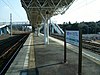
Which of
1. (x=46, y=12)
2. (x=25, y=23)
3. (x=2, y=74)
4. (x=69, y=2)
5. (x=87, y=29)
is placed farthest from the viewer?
(x=25, y=23)

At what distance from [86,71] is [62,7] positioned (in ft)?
72.2

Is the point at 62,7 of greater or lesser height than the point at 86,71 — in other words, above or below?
above

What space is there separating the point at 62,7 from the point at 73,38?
21497mm

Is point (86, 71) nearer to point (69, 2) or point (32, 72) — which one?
point (32, 72)

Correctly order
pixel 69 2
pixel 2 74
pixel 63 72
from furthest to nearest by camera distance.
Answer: pixel 69 2 < pixel 2 74 < pixel 63 72

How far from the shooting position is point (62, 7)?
1214 inches

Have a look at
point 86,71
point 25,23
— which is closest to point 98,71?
point 86,71

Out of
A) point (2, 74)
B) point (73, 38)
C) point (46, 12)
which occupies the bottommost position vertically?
point (2, 74)

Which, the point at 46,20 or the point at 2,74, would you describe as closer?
the point at 2,74

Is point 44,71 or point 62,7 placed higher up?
point 62,7

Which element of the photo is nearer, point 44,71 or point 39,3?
point 44,71

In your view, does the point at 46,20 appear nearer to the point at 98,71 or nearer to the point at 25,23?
the point at 98,71

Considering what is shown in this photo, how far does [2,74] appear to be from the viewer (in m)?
11.9

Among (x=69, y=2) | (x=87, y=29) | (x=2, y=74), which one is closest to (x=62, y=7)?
(x=69, y=2)
